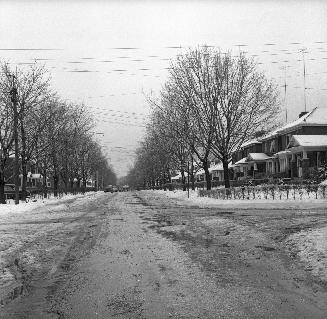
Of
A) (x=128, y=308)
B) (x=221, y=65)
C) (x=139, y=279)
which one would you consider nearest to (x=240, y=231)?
(x=139, y=279)

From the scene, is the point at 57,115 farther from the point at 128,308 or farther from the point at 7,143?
the point at 128,308

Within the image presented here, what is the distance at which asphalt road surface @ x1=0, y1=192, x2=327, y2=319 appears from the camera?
5.54 metres

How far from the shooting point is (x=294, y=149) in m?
45.2

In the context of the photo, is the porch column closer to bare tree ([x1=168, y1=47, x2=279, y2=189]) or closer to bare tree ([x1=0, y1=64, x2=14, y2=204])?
bare tree ([x1=168, y1=47, x2=279, y2=189])

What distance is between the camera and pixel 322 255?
849 cm

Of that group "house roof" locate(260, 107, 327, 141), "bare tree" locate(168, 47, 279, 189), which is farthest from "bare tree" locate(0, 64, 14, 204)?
"house roof" locate(260, 107, 327, 141)

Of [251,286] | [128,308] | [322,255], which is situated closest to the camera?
[128,308]

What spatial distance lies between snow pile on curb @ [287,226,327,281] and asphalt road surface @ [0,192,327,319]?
0.61 ft

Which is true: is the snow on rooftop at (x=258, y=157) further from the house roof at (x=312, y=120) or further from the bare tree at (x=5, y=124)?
the bare tree at (x=5, y=124)

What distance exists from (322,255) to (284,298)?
287 cm

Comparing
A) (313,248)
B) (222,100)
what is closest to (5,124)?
(222,100)

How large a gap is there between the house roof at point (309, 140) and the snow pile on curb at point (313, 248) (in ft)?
108

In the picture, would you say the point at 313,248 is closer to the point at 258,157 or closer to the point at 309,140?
the point at 309,140

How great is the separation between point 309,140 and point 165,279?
1577 inches
